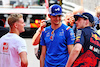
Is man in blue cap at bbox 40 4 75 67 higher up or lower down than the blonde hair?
lower down

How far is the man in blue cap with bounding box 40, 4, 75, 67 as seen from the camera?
4027 mm

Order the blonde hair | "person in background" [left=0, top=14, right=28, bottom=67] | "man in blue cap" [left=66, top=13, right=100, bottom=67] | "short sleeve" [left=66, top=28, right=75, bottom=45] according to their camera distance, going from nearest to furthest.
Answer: "man in blue cap" [left=66, top=13, right=100, bottom=67], "person in background" [left=0, top=14, right=28, bottom=67], the blonde hair, "short sleeve" [left=66, top=28, right=75, bottom=45]

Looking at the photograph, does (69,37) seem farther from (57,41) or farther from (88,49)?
(88,49)

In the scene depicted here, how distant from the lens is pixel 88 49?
3.46m

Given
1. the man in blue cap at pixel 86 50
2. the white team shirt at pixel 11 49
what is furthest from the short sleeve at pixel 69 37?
the white team shirt at pixel 11 49

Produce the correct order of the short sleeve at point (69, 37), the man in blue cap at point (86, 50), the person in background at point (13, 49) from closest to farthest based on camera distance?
1. the man in blue cap at point (86, 50)
2. the person in background at point (13, 49)
3. the short sleeve at point (69, 37)

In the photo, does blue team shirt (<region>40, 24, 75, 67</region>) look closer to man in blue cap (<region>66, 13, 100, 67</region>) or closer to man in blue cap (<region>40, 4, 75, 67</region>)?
man in blue cap (<region>40, 4, 75, 67</region>)

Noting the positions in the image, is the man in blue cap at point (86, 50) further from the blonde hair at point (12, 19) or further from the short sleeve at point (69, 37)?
the blonde hair at point (12, 19)

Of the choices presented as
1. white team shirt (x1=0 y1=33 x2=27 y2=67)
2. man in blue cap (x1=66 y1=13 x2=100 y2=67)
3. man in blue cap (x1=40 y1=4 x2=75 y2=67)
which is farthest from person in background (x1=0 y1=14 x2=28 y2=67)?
man in blue cap (x1=66 y1=13 x2=100 y2=67)

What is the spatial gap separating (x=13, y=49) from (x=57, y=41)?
693 mm

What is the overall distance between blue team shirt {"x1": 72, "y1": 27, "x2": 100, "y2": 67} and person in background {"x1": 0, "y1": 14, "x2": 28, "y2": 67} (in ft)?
2.49

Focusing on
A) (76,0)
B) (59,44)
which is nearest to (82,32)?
(59,44)

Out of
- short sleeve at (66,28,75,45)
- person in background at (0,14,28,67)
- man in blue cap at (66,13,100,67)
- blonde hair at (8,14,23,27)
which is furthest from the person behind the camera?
short sleeve at (66,28,75,45)

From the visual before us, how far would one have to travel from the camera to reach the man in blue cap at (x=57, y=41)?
13.2 ft
